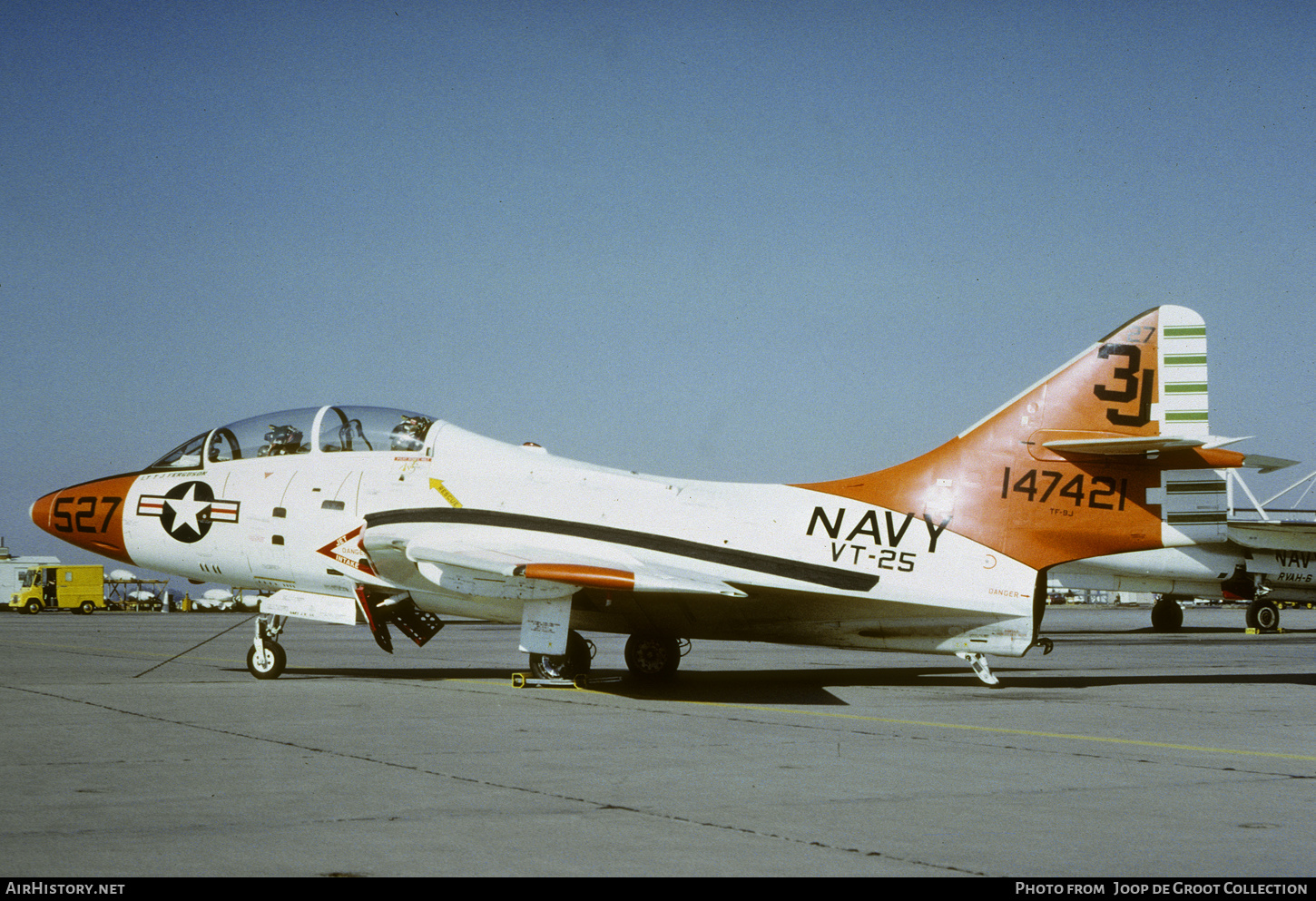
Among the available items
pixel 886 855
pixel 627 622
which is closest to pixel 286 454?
pixel 627 622

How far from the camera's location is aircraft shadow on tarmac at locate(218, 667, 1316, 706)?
1417cm

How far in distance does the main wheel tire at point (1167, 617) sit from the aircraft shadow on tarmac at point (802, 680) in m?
19.6

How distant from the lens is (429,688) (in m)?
14.5

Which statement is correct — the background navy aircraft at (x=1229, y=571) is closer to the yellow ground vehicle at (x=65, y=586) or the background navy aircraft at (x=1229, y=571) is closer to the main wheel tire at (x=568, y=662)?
the main wheel tire at (x=568, y=662)

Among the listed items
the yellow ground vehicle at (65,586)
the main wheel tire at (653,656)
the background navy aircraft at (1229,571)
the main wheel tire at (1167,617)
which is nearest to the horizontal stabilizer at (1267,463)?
the background navy aircraft at (1229,571)

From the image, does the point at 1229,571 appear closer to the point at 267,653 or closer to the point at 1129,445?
the point at 1129,445

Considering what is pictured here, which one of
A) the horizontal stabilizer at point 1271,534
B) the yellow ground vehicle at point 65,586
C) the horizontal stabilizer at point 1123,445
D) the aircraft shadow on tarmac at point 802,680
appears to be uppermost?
the horizontal stabilizer at point 1271,534

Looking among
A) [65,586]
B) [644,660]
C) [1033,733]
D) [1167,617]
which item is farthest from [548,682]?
[65,586]

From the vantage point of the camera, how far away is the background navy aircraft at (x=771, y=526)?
46.3 ft

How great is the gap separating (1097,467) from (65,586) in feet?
209

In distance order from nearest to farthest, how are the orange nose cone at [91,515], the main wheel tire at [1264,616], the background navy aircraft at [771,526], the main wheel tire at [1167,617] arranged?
the background navy aircraft at [771,526] < the orange nose cone at [91,515] < the main wheel tire at [1264,616] < the main wheel tire at [1167,617]

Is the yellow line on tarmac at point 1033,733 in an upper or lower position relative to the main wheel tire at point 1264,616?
lower

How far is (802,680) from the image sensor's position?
55.1 ft

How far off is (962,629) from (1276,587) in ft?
90.2
